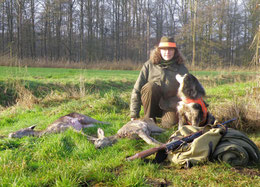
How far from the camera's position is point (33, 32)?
102ft

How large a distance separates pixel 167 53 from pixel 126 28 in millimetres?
31275

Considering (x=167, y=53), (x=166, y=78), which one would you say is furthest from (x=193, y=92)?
(x=167, y=53)

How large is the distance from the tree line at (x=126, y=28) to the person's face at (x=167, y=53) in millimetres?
24100

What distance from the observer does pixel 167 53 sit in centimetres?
421

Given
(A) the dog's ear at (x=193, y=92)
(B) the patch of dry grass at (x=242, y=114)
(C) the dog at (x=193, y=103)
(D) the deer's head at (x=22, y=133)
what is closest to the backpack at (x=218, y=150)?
(C) the dog at (x=193, y=103)

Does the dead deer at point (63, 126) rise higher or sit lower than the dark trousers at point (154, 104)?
lower

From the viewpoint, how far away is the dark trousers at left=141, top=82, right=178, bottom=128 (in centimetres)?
430

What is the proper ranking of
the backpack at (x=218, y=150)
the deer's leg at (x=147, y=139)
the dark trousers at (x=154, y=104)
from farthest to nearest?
the dark trousers at (x=154, y=104), the deer's leg at (x=147, y=139), the backpack at (x=218, y=150)

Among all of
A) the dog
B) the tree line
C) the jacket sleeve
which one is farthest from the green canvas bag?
the tree line

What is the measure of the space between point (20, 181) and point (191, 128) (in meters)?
2.27

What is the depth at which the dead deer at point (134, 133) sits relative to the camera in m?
3.29

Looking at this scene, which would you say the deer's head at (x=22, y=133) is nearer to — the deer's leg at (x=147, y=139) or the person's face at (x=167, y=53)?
the deer's leg at (x=147, y=139)

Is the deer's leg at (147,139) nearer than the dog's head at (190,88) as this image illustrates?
Yes

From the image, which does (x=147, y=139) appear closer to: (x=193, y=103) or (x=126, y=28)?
(x=193, y=103)
